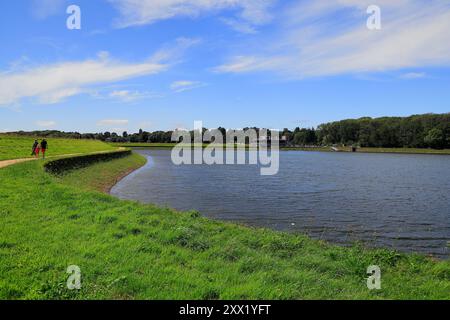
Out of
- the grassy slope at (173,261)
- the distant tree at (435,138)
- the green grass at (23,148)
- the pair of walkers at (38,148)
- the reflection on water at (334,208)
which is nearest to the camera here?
the grassy slope at (173,261)

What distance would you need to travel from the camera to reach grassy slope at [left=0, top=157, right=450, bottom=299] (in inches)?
325

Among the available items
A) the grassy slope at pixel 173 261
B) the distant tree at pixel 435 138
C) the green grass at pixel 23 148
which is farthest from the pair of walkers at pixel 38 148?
the distant tree at pixel 435 138

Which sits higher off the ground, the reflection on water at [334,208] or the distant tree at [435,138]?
the distant tree at [435,138]

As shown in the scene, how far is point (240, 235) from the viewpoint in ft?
48.6

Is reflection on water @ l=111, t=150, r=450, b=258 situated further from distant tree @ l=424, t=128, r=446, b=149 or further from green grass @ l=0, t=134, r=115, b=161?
Answer: distant tree @ l=424, t=128, r=446, b=149

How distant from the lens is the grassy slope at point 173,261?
8266 mm

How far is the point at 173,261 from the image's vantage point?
10.3 m

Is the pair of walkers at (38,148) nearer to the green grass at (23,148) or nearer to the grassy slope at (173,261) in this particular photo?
the green grass at (23,148)

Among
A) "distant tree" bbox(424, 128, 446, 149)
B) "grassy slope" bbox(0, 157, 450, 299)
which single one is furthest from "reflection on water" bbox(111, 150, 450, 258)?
"distant tree" bbox(424, 128, 446, 149)

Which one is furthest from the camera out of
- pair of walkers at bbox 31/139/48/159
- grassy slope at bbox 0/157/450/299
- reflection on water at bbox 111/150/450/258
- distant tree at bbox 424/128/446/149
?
distant tree at bbox 424/128/446/149

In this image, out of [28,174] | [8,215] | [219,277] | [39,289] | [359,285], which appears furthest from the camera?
[28,174]

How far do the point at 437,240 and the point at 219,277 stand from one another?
13072 mm
